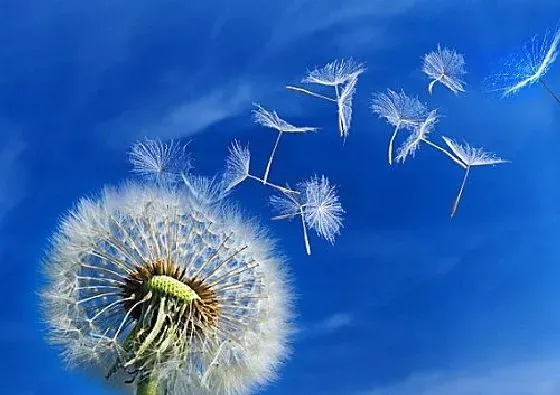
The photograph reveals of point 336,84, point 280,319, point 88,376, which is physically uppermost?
point 336,84

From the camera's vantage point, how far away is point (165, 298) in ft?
44.1

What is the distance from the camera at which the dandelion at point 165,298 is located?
43.5 feet

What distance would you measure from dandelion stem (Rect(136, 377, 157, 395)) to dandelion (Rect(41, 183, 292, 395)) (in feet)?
0.05

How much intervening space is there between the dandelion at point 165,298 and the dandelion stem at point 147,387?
0.02 m

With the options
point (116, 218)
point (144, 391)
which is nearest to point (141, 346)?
point (144, 391)

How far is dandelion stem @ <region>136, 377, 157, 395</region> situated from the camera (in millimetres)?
12586

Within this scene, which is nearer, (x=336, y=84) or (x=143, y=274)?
(x=336, y=84)

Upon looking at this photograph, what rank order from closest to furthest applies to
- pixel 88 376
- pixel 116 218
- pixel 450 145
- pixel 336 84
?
pixel 450 145 < pixel 336 84 < pixel 88 376 < pixel 116 218

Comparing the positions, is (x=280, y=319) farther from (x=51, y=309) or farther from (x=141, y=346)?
(x=51, y=309)

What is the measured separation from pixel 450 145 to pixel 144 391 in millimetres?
6179

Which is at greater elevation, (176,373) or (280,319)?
(280,319)

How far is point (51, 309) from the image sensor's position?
14.3 m

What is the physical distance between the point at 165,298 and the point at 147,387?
5.13 ft

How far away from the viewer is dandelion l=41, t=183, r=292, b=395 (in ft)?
43.5
